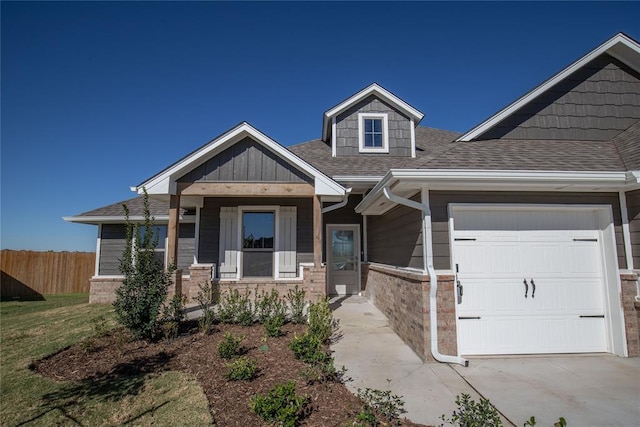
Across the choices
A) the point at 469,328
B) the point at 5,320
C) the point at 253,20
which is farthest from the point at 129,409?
the point at 253,20

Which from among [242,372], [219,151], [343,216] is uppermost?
[219,151]

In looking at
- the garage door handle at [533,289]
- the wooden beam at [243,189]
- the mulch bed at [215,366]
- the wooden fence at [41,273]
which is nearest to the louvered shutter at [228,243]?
the wooden beam at [243,189]

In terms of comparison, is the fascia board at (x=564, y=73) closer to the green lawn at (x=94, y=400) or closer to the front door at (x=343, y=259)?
the front door at (x=343, y=259)

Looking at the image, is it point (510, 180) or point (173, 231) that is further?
point (173, 231)

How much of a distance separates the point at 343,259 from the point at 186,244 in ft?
17.4

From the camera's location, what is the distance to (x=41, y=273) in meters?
14.3

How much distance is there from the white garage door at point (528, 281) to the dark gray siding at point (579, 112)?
2307 mm

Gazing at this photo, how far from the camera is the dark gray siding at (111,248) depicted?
34.8ft

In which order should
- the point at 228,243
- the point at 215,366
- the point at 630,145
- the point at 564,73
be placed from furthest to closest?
the point at 228,243
the point at 564,73
the point at 630,145
the point at 215,366

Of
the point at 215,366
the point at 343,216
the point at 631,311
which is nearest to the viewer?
the point at 215,366

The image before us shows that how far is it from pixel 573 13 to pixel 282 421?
1016 centimetres

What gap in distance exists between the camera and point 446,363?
4711mm

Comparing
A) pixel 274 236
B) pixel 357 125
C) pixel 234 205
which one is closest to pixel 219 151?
pixel 234 205

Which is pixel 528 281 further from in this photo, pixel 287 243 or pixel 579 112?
pixel 287 243
